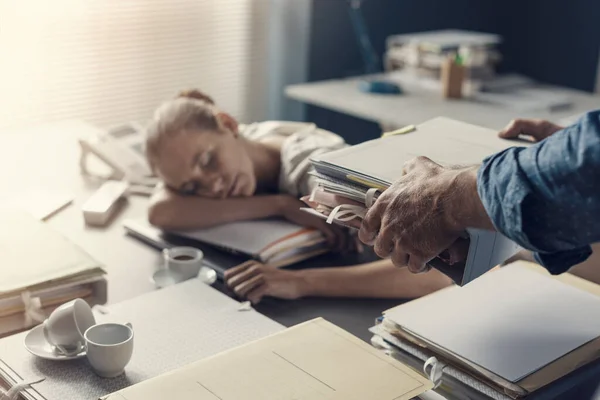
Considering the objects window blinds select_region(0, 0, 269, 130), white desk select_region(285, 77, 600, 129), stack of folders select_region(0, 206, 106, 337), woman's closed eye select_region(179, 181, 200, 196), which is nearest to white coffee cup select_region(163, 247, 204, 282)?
stack of folders select_region(0, 206, 106, 337)

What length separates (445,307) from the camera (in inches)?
49.4

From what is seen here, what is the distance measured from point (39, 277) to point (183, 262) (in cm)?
27

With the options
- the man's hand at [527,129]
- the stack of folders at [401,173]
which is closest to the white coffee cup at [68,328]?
the stack of folders at [401,173]

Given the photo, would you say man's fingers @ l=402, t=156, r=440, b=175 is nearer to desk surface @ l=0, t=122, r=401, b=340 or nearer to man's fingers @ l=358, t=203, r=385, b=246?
man's fingers @ l=358, t=203, r=385, b=246

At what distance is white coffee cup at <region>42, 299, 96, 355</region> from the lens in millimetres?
1183

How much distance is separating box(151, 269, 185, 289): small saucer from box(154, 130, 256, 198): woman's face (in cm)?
30

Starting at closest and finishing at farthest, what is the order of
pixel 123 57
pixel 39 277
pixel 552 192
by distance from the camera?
pixel 552 192
pixel 39 277
pixel 123 57

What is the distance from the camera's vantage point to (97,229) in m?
1.76

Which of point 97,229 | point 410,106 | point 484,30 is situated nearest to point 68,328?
point 97,229

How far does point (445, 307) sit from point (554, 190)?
419 millimetres

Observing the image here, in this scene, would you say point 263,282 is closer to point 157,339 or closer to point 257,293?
point 257,293

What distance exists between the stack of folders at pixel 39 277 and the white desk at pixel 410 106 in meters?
1.45

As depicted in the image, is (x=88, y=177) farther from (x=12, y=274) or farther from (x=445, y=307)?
(x=445, y=307)

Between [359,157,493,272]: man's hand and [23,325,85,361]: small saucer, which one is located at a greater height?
[359,157,493,272]: man's hand
